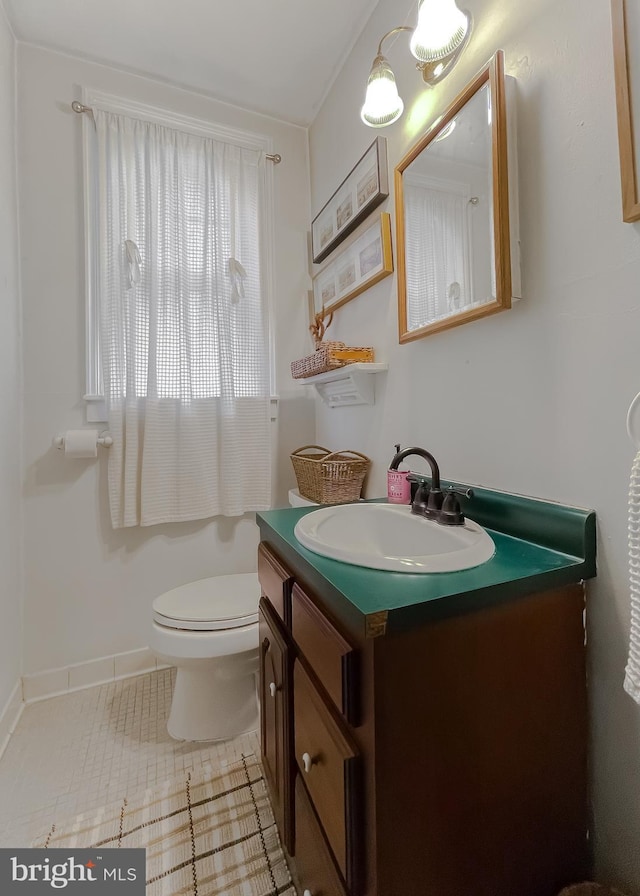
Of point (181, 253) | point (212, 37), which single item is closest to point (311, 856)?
point (181, 253)

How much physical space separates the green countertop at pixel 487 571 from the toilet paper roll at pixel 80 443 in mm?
1068

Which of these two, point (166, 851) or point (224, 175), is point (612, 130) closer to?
point (224, 175)

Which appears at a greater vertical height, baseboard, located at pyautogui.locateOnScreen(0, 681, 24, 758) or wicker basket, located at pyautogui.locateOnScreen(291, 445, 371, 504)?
wicker basket, located at pyautogui.locateOnScreen(291, 445, 371, 504)

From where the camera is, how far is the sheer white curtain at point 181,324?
5.45 ft

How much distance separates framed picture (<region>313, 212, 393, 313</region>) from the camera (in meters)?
1.34

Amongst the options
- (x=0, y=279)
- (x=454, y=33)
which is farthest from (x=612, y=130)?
(x=0, y=279)

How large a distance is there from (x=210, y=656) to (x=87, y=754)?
1.86ft

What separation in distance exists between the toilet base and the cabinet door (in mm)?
337

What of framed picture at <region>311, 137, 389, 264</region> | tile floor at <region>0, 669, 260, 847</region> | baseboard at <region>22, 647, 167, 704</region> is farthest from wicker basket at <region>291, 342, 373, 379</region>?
baseboard at <region>22, 647, 167, 704</region>

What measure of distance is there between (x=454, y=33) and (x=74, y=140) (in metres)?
1.56

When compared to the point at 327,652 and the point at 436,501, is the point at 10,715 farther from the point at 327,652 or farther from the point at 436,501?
the point at 436,501

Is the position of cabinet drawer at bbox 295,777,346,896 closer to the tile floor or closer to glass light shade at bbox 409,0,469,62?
the tile floor

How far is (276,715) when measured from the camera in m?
0.94

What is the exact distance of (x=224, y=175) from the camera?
184 cm
